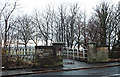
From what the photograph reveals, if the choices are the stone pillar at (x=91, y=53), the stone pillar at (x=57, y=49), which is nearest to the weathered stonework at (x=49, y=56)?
the stone pillar at (x=57, y=49)

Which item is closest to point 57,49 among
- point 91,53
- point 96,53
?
point 91,53

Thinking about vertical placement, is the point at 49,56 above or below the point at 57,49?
below

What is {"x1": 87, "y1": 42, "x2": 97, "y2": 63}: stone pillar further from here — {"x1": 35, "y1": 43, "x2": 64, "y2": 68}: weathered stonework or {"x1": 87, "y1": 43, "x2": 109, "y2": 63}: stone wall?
{"x1": 35, "y1": 43, "x2": 64, "y2": 68}: weathered stonework

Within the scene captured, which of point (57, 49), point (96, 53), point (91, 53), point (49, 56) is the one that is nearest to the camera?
point (49, 56)

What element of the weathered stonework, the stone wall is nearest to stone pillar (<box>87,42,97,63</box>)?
the stone wall

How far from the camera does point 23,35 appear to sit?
114 ft

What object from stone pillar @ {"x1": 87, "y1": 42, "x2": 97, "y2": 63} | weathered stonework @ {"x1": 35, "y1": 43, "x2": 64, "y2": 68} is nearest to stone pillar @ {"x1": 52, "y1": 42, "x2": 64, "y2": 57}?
weathered stonework @ {"x1": 35, "y1": 43, "x2": 64, "y2": 68}

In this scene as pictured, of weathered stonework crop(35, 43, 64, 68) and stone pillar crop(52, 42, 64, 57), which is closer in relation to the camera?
weathered stonework crop(35, 43, 64, 68)

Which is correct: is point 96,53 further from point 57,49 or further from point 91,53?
point 57,49

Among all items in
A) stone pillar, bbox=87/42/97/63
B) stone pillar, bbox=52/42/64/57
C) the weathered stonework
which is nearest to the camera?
the weathered stonework

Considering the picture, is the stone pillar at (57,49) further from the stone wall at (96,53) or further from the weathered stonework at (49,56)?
the stone wall at (96,53)

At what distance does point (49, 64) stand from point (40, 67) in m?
0.75

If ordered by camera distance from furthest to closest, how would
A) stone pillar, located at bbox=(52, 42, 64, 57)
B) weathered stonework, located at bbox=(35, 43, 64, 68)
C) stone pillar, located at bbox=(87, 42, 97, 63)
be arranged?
stone pillar, located at bbox=(87, 42, 97, 63) → stone pillar, located at bbox=(52, 42, 64, 57) → weathered stonework, located at bbox=(35, 43, 64, 68)

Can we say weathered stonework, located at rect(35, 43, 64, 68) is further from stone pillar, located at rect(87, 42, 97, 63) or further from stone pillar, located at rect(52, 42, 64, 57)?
stone pillar, located at rect(87, 42, 97, 63)
